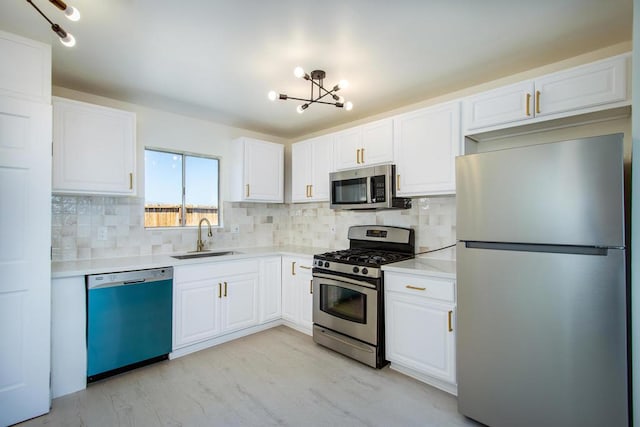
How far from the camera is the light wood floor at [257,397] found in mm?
1988

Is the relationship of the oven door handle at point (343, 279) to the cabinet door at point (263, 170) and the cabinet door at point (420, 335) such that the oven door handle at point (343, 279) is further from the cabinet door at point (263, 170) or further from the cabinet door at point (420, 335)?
the cabinet door at point (263, 170)

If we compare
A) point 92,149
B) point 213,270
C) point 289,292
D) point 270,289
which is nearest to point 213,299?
point 213,270

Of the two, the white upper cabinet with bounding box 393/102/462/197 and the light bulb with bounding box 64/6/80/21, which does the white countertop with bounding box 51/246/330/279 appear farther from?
the light bulb with bounding box 64/6/80/21

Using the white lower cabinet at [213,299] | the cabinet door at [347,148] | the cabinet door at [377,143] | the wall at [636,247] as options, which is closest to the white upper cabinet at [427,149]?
the cabinet door at [377,143]

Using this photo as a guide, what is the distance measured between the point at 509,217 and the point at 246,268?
2582 millimetres

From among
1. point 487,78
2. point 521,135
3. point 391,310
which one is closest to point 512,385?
point 391,310

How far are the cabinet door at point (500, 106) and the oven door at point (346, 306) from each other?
5.29 feet

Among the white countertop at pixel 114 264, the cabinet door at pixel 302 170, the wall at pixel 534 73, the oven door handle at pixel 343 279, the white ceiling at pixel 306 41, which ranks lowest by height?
the oven door handle at pixel 343 279

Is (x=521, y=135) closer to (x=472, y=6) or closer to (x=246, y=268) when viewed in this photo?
(x=472, y=6)

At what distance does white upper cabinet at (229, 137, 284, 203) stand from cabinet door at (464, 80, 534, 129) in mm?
2408

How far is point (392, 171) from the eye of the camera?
9.43ft

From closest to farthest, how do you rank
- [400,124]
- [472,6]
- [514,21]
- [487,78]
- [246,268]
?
[472,6] → [514,21] → [487,78] → [400,124] → [246,268]

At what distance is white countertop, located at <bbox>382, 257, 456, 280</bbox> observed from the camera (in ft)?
7.43

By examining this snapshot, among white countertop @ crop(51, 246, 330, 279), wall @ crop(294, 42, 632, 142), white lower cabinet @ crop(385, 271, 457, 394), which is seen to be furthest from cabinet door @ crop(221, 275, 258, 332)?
wall @ crop(294, 42, 632, 142)
